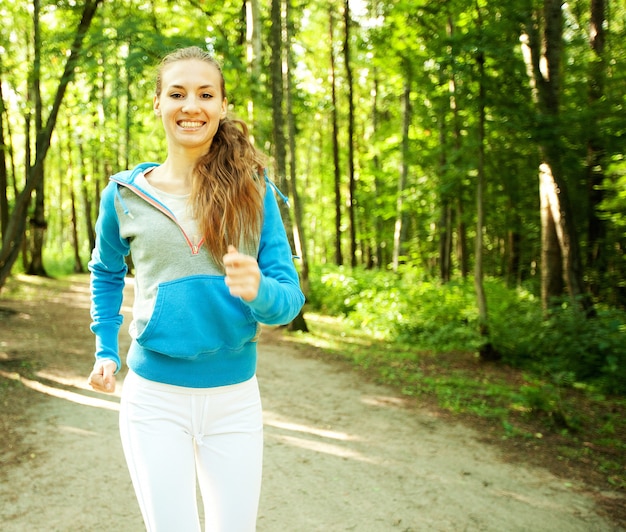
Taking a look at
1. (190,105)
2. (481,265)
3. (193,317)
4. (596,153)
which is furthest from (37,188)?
(193,317)

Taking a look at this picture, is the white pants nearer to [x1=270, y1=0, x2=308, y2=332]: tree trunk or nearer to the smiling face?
the smiling face

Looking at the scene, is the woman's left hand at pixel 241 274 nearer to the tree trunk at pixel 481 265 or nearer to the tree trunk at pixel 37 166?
the tree trunk at pixel 37 166

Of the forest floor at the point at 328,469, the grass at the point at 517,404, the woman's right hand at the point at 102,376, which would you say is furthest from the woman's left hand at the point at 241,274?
the grass at the point at 517,404

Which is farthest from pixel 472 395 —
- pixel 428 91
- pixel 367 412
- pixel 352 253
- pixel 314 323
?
pixel 352 253

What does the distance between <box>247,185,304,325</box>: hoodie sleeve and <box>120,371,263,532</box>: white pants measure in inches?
14.8

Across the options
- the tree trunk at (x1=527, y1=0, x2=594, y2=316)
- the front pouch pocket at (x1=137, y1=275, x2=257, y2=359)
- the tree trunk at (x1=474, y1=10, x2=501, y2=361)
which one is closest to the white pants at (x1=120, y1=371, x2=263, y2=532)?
the front pouch pocket at (x1=137, y1=275, x2=257, y2=359)

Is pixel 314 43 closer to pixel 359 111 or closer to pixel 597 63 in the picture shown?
pixel 359 111

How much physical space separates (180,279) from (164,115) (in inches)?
24.5

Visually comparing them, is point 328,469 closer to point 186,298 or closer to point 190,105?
point 186,298

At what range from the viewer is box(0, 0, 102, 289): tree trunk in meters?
8.00

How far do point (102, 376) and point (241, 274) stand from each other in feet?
2.92

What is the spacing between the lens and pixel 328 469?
5.18m

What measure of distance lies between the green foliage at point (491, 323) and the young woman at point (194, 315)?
19.7 feet

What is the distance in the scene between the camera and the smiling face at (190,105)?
1.99 metres
